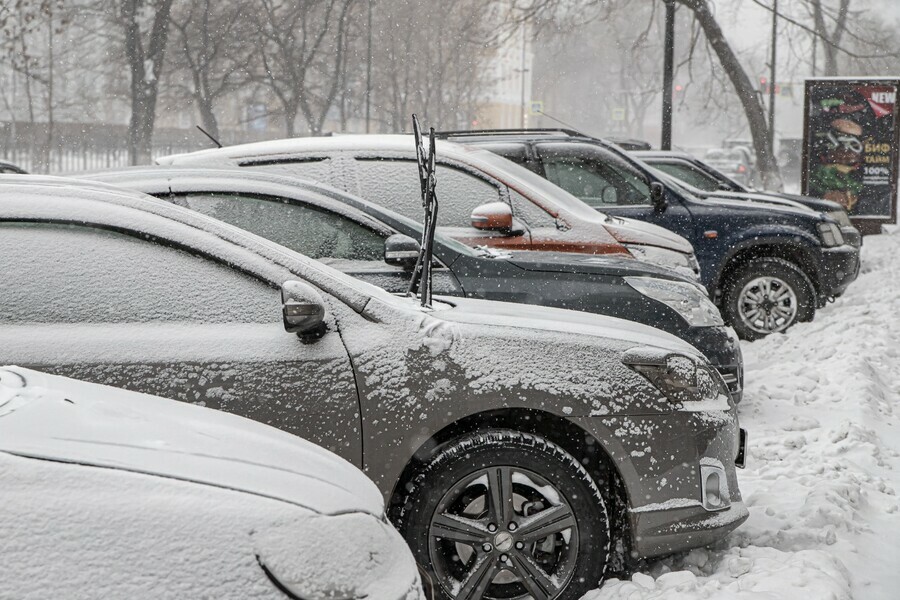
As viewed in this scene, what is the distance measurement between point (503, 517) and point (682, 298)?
2.63 meters

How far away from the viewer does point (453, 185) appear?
7562 millimetres

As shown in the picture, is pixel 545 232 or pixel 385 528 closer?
pixel 385 528

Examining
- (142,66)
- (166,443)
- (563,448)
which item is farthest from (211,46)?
(166,443)

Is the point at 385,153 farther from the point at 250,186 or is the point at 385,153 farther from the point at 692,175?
the point at 692,175

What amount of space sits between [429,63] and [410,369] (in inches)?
1330

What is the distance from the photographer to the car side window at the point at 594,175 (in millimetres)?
10383

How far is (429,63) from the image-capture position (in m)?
36.7

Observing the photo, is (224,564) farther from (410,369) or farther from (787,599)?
(787,599)

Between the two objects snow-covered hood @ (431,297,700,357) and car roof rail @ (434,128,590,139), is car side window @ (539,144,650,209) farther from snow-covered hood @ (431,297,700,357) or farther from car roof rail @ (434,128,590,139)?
snow-covered hood @ (431,297,700,357)

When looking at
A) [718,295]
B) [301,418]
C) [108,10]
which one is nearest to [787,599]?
[301,418]

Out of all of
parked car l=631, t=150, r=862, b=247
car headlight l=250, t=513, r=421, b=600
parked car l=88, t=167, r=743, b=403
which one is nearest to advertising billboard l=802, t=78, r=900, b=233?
parked car l=631, t=150, r=862, b=247

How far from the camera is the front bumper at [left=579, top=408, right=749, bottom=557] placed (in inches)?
155

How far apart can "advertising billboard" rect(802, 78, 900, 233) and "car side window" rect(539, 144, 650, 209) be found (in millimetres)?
7509

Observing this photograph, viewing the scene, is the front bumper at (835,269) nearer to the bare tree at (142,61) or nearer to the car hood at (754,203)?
the car hood at (754,203)
